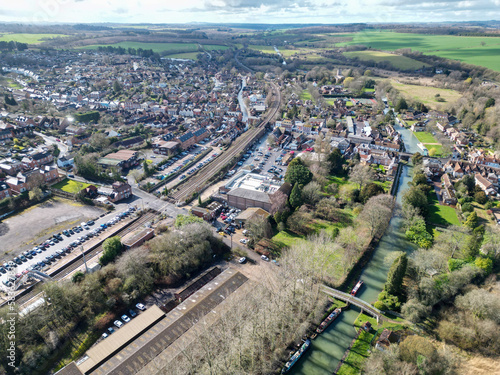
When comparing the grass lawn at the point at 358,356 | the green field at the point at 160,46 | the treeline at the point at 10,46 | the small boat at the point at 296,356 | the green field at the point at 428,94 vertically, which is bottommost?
the small boat at the point at 296,356

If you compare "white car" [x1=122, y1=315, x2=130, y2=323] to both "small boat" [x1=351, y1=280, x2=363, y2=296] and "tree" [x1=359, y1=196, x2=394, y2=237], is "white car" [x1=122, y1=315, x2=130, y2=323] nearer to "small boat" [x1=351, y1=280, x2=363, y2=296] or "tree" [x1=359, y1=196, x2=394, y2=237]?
"small boat" [x1=351, y1=280, x2=363, y2=296]

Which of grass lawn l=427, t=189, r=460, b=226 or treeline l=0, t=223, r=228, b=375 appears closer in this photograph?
treeline l=0, t=223, r=228, b=375

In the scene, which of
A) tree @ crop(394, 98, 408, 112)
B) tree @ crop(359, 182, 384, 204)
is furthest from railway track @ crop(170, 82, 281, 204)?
tree @ crop(394, 98, 408, 112)

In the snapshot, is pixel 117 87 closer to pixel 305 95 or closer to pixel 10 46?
pixel 305 95

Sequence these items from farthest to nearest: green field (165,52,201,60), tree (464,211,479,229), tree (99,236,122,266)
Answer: green field (165,52,201,60)
tree (464,211,479,229)
tree (99,236,122,266)

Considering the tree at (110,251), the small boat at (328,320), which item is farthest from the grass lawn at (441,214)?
the tree at (110,251)

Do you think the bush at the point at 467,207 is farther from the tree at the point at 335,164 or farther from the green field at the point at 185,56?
the green field at the point at 185,56

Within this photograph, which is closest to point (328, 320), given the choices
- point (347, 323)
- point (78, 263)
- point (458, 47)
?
point (347, 323)

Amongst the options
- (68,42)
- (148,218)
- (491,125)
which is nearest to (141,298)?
(148,218)
